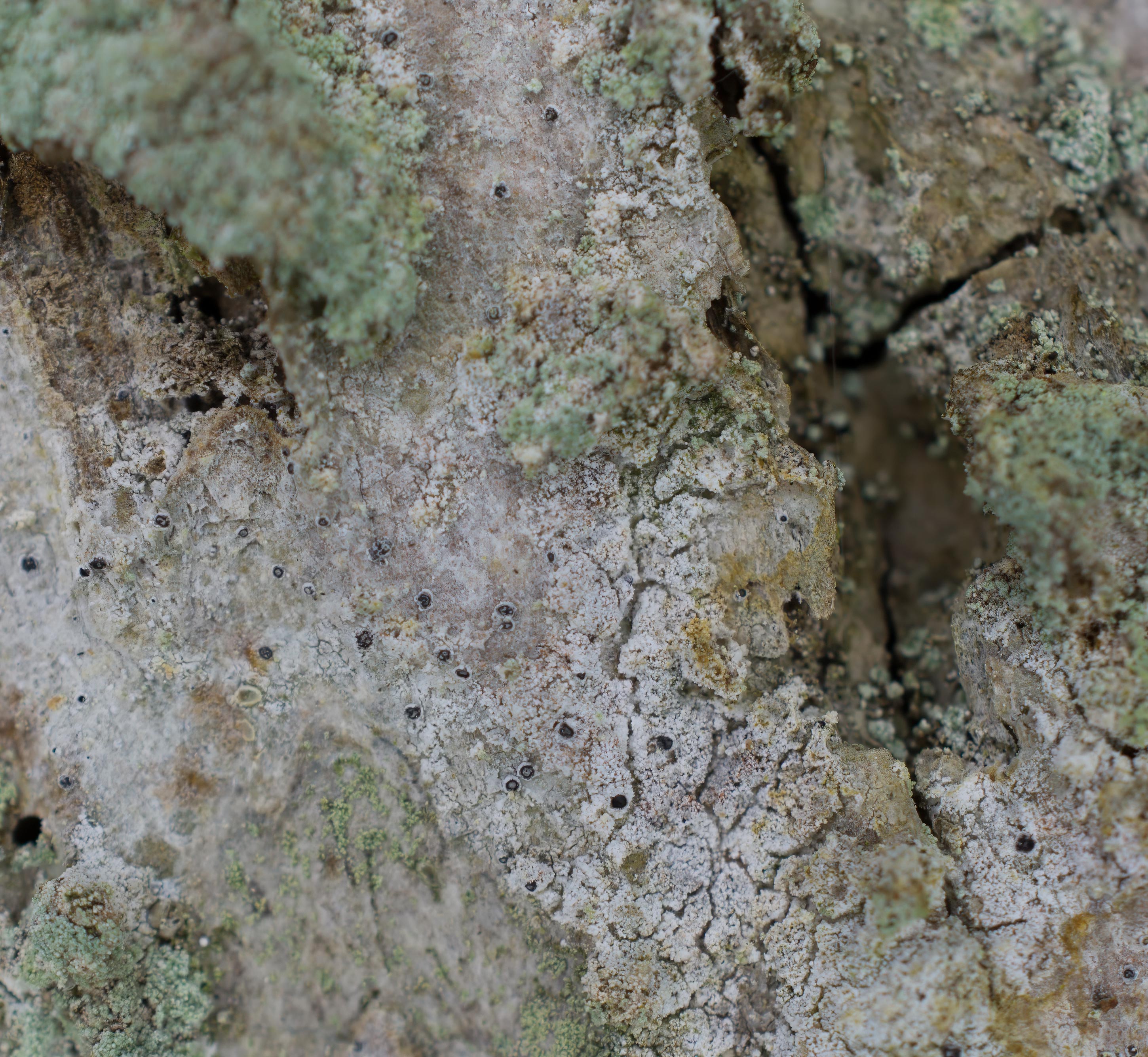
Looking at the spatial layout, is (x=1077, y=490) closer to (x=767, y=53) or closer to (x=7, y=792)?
(x=767, y=53)

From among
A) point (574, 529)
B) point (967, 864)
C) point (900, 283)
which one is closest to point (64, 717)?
point (574, 529)

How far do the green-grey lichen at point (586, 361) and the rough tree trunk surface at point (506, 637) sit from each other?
0.05ft

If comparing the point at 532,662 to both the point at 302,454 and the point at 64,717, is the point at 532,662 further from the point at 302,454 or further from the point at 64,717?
the point at 64,717

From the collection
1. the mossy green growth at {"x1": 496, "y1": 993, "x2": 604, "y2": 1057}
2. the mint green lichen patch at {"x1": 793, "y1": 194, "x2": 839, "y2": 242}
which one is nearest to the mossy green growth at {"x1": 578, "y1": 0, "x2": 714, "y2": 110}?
the mint green lichen patch at {"x1": 793, "y1": 194, "x2": 839, "y2": 242}

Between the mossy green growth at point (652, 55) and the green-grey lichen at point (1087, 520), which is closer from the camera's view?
the green-grey lichen at point (1087, 520)

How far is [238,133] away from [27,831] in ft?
10.4

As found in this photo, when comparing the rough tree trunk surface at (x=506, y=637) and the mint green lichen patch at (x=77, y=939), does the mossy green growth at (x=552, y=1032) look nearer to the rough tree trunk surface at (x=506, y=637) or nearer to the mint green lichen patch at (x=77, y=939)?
the rough tree trunk surface at (x=506, y=637)

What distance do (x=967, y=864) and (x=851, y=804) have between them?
505 mm

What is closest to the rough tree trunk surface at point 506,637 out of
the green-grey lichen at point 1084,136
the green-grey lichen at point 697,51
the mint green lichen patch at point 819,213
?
the green-grey lichen at point 697,51

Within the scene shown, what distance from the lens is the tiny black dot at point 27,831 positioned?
3588 millimetres

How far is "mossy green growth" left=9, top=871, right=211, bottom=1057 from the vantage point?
3373mm

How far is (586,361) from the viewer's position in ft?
10.3

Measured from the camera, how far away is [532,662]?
342 centimetres

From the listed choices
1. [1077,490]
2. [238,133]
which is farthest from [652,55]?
[1077,490]
